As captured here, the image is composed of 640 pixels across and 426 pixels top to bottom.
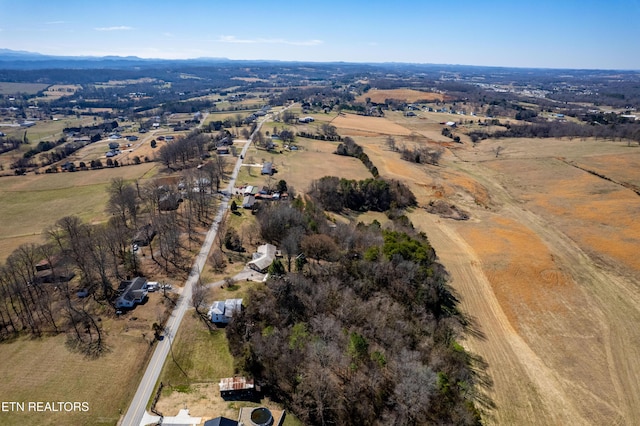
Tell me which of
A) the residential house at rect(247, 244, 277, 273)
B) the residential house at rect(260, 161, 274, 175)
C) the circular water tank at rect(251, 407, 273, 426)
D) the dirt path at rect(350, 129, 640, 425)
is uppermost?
the residential house at rect(260, 161, 274, 175)

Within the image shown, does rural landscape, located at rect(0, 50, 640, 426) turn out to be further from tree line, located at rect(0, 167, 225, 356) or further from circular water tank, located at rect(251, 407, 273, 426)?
circular water tank, located at rect(251, 407, 273, 426)

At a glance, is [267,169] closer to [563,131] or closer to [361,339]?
[361,339]

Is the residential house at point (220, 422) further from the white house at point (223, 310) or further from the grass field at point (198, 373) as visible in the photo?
the white house at point (223, 310)

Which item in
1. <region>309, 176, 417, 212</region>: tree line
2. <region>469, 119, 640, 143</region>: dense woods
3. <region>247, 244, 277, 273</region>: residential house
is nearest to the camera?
<region>247, 244, 277, 273</region>: residential house

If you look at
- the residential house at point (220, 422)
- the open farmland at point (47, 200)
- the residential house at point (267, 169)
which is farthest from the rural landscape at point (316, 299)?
A: the residential house at point (220, 422)

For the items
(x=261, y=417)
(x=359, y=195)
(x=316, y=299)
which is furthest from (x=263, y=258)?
(x=359, y=195)

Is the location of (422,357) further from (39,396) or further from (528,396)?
(39,396)

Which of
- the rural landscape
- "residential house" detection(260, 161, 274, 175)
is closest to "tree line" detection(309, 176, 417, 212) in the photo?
the rural landscape
